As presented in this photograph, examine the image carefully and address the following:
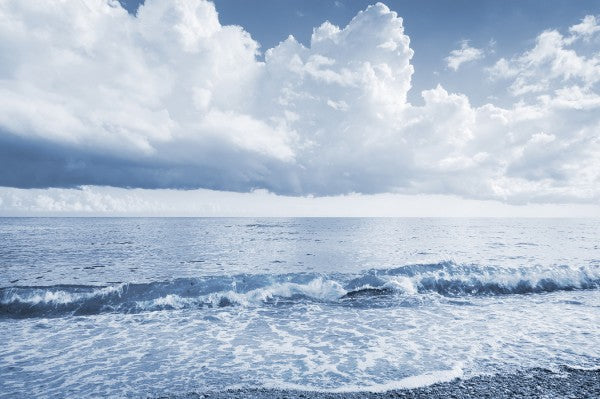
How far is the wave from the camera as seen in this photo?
18266mm

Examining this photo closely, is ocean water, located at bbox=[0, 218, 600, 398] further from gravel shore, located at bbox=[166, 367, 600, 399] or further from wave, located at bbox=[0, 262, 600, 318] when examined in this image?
gravel shore, located at bbox=[166, 367, 600, 399]

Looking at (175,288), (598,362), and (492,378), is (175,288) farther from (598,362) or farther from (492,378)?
(598,362)

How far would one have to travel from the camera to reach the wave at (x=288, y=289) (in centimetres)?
1827

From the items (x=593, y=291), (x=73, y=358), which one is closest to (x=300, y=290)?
(x=73, y=358)

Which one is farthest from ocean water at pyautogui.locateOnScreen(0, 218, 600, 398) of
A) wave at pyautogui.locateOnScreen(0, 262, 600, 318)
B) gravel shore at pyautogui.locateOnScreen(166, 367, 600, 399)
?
gravel shore at pyautogui.locateOnScreen(166, 367, 600, 399)

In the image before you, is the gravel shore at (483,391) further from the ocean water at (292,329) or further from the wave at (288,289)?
the wave at (288,289)

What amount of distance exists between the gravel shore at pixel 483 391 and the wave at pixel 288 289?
926cm

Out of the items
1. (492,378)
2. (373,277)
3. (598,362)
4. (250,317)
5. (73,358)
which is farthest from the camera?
(373,277)

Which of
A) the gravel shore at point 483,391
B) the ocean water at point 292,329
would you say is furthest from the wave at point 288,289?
the gravel shore at point 483,391

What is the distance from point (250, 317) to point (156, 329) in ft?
13.7

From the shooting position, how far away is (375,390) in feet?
28.1

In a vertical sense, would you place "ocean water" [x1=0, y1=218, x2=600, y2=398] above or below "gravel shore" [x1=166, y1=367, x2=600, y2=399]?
below

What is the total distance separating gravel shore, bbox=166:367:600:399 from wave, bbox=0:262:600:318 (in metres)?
9.26

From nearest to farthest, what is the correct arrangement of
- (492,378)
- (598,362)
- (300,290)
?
(492,378) < (598,362) < (300,290)
